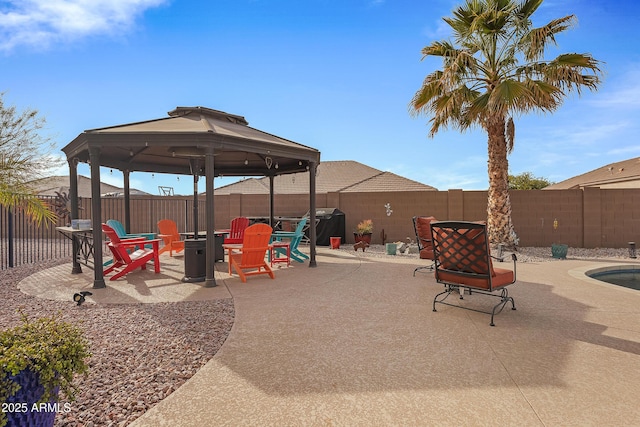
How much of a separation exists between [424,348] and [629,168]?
24.5m

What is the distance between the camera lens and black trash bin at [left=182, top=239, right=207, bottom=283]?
240 inches

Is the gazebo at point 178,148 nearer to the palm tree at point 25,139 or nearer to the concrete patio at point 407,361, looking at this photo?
the concrete patio at point 407,361

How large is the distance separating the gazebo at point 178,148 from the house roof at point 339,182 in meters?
10.00

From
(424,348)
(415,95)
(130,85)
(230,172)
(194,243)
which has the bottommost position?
(424,348)

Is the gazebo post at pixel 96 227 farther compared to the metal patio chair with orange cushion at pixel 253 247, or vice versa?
the metal patio chair with orange cushion at pixel 253 247

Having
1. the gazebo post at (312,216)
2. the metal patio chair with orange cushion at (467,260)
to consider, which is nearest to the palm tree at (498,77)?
the gazebo post at (312,216)

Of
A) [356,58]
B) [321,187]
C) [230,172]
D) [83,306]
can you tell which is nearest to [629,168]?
[321,187]

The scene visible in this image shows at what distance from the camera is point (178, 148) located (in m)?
7.24

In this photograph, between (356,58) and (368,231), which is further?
(368,231)

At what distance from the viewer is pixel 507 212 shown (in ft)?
32.8

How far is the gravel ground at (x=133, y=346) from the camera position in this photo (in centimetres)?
233

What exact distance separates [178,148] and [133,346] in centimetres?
491

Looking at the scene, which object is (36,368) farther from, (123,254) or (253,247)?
(123,254)

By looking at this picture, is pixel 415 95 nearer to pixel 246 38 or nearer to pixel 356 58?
pixel 356 58
